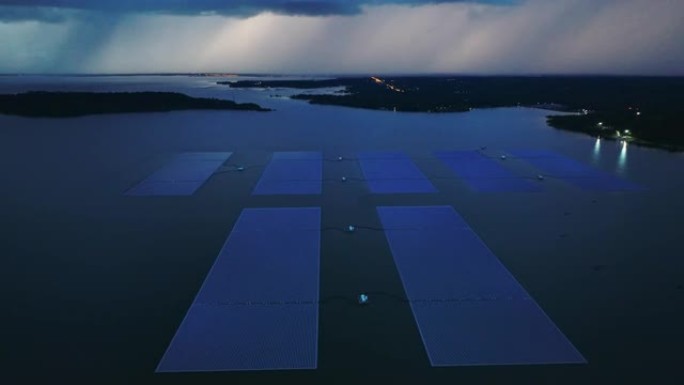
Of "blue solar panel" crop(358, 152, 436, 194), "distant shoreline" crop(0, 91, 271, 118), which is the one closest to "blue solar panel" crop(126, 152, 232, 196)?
"blue solar panel" crop(358, 152, 436, 194)

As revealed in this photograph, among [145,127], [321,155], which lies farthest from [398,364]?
[145,127]

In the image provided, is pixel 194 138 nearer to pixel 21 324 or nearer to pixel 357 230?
pixel 357 230

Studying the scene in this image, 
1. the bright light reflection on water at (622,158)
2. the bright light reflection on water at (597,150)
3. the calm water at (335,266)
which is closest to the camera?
the calm water at (335,266)

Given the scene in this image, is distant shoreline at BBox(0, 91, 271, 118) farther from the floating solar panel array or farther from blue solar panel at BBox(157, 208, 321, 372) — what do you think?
blue solar panel at BBox(157, 208, 321, 372)

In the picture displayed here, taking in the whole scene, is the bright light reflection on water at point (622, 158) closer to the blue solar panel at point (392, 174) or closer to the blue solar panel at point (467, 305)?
the blue solar panel at point (392, 174)

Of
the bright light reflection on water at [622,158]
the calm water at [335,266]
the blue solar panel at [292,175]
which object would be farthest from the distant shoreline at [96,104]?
the bright light reflection on water at [622,158]

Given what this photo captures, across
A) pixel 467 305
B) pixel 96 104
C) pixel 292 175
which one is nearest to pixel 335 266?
pixel 467 305

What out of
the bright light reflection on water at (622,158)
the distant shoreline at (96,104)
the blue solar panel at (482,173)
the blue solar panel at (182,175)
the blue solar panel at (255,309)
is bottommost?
the blue solar panel at (255,309)

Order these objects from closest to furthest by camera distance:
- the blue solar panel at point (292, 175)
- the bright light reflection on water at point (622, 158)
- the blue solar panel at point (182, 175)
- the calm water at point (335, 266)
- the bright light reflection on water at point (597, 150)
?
the calm water at point (335, 266) < the blue solar panel at point (182, 175) < the blue solar panel at point (292, 175) < the bright light reflection on water at point (622, 158) < the bright light reflection on water at point (597, 150)
